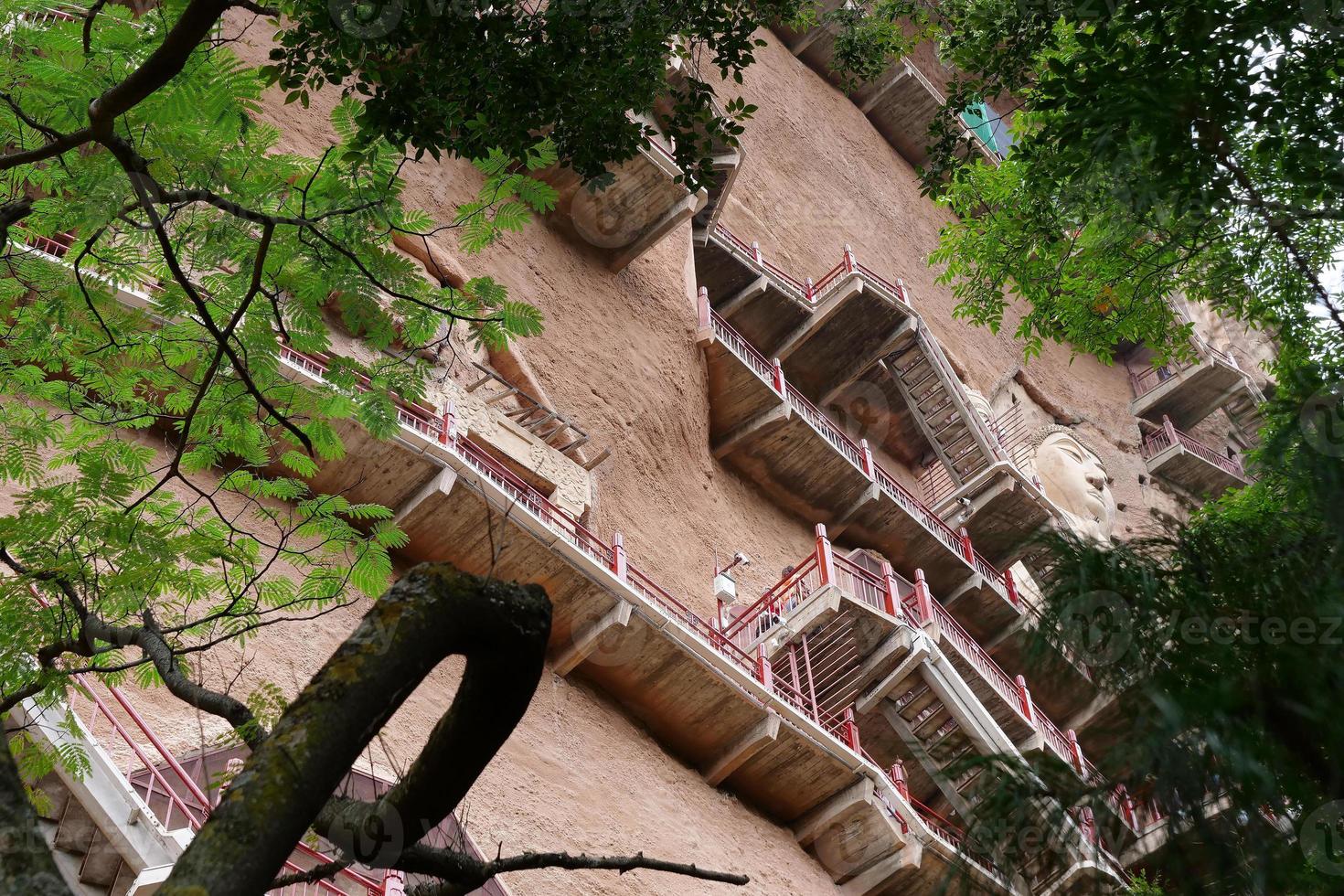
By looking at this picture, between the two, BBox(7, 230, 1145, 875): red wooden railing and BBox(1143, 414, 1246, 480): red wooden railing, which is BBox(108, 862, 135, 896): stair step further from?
BBox(1143, 414, 1246, 480): red wooden railing

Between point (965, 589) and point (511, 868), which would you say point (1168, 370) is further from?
point (511, 868)

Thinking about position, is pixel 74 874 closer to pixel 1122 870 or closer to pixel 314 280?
pixel 314 280

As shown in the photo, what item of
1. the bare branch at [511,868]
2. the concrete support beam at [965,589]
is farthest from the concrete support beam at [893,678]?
the bare branch at [511,868]

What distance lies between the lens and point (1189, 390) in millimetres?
38375

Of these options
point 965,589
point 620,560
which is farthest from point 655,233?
point 965,589

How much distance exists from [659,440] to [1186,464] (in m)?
20.1

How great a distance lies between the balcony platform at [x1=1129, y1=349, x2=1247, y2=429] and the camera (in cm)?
3778

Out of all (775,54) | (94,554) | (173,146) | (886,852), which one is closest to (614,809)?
(886,852)

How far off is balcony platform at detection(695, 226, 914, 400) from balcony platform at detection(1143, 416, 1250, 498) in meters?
12.3

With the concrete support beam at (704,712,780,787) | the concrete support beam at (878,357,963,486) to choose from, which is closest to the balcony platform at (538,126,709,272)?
the concrete support beam at (878,357,963,486)

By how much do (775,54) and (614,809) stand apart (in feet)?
80.3

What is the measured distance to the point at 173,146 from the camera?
7348 mm

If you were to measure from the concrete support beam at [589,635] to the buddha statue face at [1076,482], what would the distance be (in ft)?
55.2

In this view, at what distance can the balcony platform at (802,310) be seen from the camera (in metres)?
26.6
